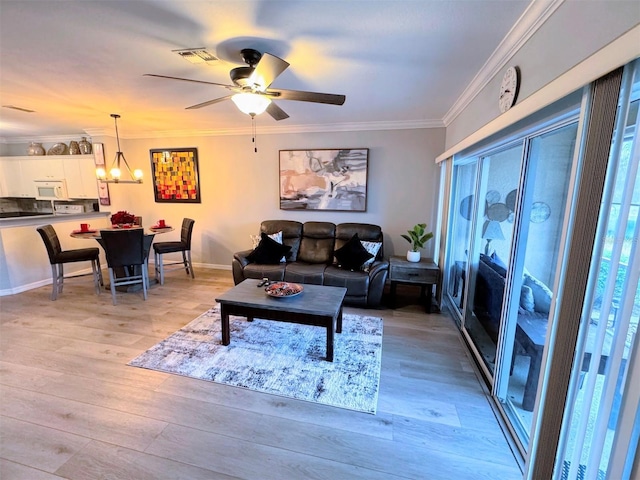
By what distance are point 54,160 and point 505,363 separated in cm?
→ 794

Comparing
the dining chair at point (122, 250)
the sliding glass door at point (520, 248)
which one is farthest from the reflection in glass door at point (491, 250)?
the dining chair at point (122, 250)

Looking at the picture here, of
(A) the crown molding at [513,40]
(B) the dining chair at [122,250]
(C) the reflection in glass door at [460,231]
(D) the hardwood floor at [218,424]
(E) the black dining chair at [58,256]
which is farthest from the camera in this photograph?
(E) the black dining chair at [58,256]

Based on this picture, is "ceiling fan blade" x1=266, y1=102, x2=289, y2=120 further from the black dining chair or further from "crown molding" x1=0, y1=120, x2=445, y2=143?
→ the black dining chair

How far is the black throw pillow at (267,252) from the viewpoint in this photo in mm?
4051

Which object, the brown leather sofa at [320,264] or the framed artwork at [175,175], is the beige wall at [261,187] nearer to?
the framed artwork at [175,175]

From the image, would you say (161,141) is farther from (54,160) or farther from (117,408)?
(117,408)

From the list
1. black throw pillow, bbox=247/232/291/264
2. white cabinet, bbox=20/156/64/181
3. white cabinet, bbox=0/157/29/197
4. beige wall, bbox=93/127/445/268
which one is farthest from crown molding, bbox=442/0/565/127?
white cabinet, bbox=0/157/29/197

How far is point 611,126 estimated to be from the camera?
101cm

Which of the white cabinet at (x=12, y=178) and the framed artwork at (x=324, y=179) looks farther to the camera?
the white cabinet at (x=12, y=178)

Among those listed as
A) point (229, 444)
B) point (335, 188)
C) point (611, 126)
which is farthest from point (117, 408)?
point (335, 188)

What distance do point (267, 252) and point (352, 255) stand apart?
1.22 m

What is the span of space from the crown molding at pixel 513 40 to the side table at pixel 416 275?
74.6 inches

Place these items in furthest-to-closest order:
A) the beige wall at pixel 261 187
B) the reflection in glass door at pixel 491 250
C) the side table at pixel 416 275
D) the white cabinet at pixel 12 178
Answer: the white cabinet at pixel 12 178 < the beige wall at pixel 261 187 < the side table at pixel 416 275 < the reflection in glass door at pixel 491 250

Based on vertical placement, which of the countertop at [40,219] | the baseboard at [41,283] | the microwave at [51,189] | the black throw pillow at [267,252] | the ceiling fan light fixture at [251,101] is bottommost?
the baseboard at [41,283]
